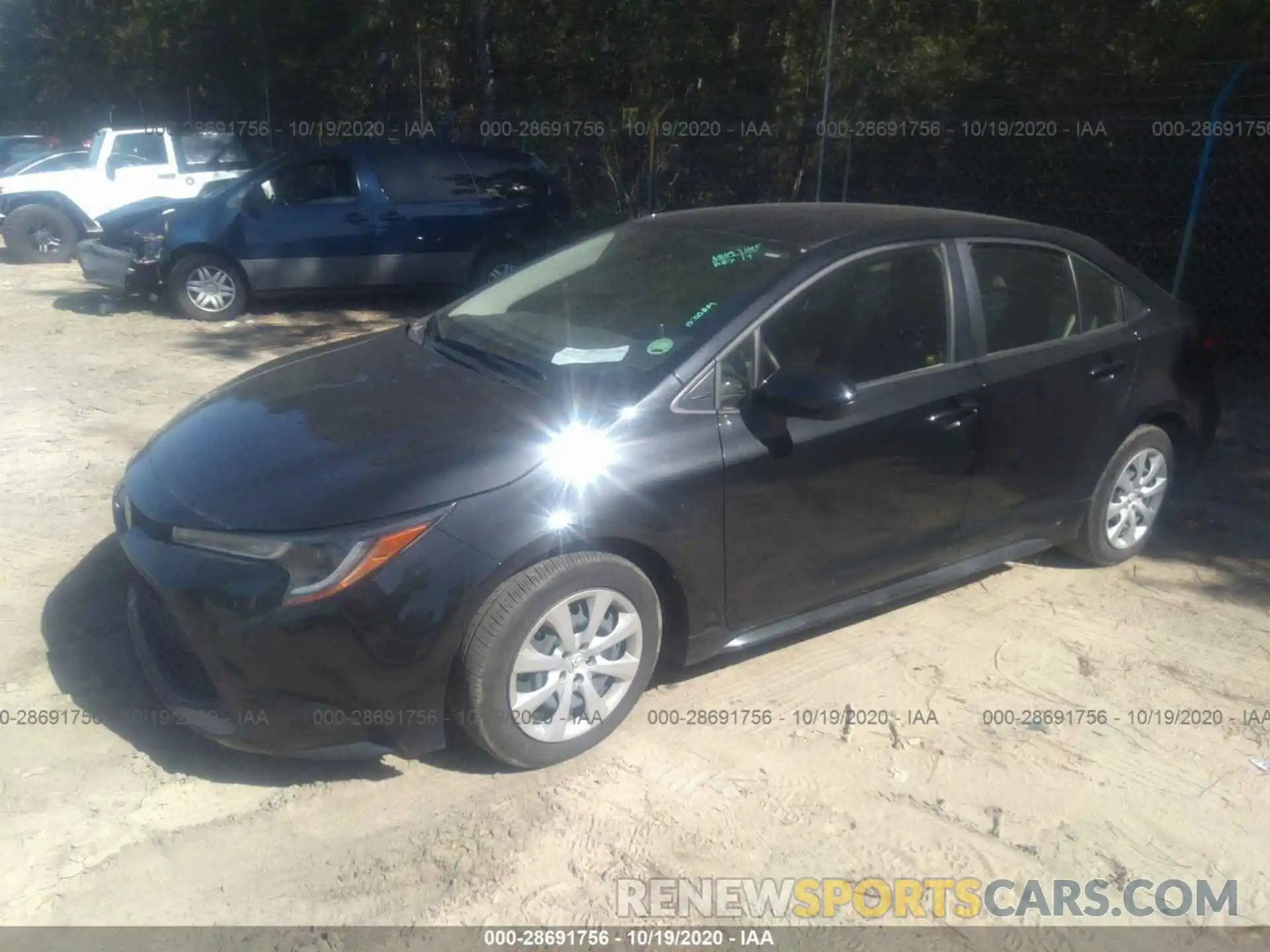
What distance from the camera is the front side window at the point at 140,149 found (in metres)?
14.6

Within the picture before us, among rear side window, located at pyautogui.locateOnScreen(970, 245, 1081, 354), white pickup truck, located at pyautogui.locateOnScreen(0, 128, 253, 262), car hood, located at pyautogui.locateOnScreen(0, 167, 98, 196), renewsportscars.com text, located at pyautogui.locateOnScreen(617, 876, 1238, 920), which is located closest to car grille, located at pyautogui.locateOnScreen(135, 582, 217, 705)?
renewsportscars.com text, located at pyautogui.locateOnScreen(617, 876, 1238, 920)

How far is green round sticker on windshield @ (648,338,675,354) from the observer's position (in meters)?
Result: 3.92

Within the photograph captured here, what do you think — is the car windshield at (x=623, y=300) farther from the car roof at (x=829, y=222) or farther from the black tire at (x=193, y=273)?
the black tire at (x=193, y=273)

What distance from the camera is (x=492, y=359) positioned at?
418cm

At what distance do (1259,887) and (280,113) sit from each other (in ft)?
64.5

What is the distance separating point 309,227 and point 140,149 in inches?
215

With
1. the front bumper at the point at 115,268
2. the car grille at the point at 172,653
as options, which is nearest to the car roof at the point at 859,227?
the car grille at the point at 172,653

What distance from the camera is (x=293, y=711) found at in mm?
3303

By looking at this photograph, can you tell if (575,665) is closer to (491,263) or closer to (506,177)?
(491,263)

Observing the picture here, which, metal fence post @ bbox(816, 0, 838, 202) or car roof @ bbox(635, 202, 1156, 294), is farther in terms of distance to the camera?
metal fence post @ bbox(816, 0, 838, 202)

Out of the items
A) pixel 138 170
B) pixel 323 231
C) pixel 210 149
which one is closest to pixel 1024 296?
pixel 323 231

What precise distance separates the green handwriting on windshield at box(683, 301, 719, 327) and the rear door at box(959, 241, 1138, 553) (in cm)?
113

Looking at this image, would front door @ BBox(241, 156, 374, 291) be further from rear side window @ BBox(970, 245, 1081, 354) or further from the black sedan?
rear side window @ BBox(970, 245, 1081, 354)

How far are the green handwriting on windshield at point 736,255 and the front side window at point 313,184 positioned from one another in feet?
23.8
